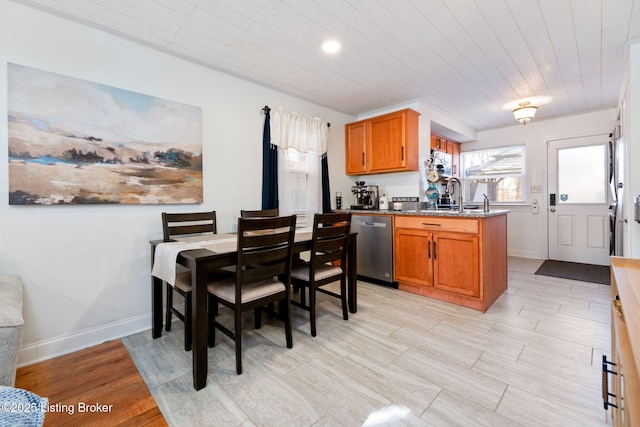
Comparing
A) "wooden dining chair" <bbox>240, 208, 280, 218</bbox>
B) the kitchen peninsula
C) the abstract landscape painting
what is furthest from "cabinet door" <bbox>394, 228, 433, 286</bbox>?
the abstract landscape painting

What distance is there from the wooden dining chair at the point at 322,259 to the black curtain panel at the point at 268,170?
3.18 feet

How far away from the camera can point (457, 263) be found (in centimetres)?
291

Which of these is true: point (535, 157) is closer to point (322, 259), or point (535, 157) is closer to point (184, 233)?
point (322, 259)

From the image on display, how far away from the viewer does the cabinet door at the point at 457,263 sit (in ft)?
9.14

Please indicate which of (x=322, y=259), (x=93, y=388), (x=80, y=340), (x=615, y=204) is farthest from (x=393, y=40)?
(x=615, y=204)

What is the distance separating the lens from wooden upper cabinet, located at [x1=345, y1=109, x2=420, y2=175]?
370cm

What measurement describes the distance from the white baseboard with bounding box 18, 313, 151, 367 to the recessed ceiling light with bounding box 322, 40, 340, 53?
8.99 ft

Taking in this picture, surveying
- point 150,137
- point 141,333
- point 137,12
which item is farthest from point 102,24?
point 141,333

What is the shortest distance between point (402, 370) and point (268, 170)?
2.32m

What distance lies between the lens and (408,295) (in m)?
3.21

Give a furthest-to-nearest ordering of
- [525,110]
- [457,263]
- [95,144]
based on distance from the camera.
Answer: [525,110] → [457,263] → [95,144]

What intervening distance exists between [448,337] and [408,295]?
96cm

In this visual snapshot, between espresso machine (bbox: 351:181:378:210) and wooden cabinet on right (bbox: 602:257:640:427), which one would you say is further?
espresso machine (bbox: 351:181:378:210)

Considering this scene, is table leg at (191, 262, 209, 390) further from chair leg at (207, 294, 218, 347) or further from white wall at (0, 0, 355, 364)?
white wall at (0, 0, 355, 364)
